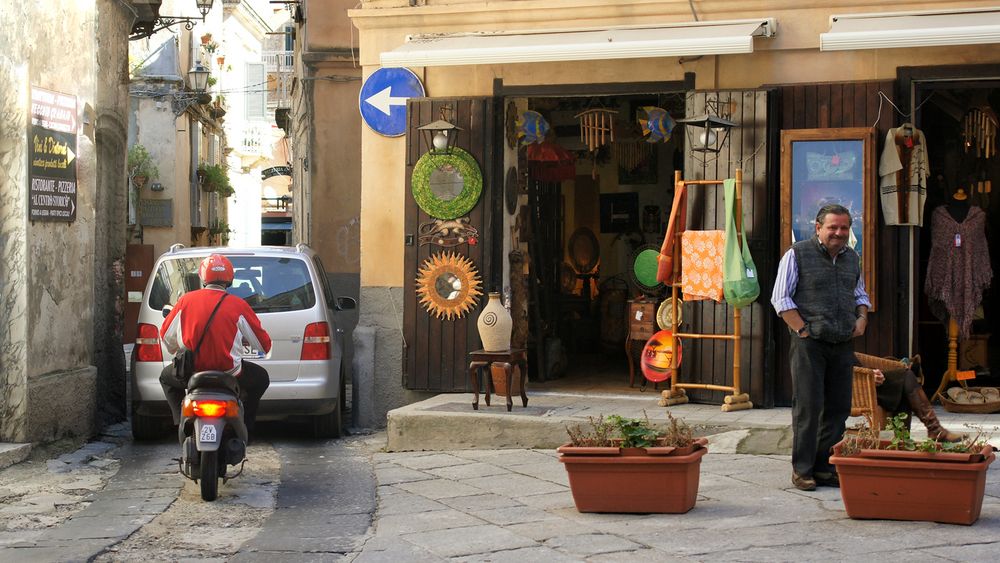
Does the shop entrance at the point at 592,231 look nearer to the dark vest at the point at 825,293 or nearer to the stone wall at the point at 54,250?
the stone wall at the point at 54,250

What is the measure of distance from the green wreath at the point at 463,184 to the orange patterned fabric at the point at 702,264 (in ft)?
6.55

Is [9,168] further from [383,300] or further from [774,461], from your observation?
[774,461]

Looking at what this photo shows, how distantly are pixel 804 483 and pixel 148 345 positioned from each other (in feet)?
18.0

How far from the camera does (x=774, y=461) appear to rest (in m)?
9.13

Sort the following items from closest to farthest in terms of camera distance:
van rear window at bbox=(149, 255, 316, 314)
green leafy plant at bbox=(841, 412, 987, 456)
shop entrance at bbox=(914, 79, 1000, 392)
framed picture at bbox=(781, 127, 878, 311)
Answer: green leafy plant at bbox=(841, 412, 987, 456) < framed picture at bbox=(781, 127, 878, 311) < van rear window at bbox=(149, 255, 316, 314) < shop entrance at bbox=(914, 79, 1000, 392)

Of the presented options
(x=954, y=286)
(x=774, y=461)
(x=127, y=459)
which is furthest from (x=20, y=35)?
(x=954, y=286)

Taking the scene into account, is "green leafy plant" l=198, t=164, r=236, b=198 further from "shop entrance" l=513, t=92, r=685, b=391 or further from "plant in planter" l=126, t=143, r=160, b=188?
"shop entrance" l=513, t=92, r=685, b=391

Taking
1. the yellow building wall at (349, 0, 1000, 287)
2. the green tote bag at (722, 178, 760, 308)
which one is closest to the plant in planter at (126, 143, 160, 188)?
the yellow building wall at (349, 0, 1000, 287)

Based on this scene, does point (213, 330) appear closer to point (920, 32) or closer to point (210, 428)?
point (210, 428)

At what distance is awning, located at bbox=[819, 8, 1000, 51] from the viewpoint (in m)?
9.38

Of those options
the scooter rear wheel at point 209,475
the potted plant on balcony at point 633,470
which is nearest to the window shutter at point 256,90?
the scooter rear wheel at point 209,475

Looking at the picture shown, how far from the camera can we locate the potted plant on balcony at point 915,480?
661 centimetres

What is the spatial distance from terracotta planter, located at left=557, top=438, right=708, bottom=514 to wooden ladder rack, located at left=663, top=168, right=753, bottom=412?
128 inches

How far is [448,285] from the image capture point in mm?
11617
